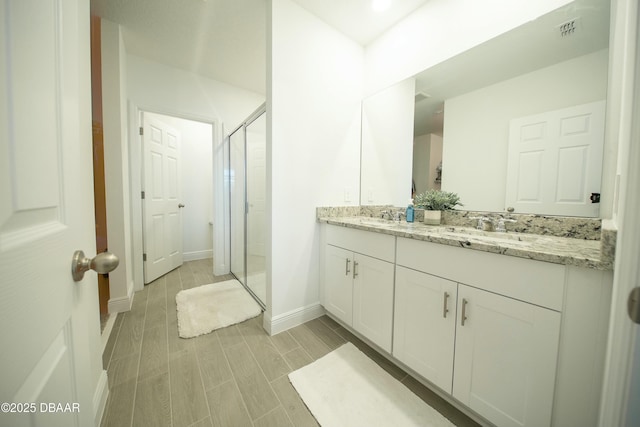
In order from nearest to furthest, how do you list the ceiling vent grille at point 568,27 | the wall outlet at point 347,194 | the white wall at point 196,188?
the ceiling vent grille at point 568,27, the wall outlet at point 347,194, the white wall at point 196,188

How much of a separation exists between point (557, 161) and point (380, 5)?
5.19ft

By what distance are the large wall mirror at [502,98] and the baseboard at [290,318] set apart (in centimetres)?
134

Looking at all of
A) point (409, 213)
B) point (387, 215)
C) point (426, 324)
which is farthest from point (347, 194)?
point (426, 324)

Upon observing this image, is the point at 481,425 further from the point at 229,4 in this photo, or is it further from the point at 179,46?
the point at 179,46

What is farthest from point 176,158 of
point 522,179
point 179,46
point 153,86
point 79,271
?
point 522,179

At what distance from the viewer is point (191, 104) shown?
2.55 meters

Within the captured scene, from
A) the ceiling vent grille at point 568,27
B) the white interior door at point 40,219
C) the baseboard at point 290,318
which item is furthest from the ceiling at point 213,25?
the baseboard at point 290,318

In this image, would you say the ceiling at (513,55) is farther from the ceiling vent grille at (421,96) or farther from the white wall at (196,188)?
the white wall at (196,188)

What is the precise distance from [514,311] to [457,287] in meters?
0.20

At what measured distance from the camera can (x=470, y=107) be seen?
145 cm

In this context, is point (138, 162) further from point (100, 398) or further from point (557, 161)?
point (557, 161)

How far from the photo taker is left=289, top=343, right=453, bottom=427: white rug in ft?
3.28

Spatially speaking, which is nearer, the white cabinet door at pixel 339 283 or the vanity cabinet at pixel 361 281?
the vanity cabinet at pixel 361 281

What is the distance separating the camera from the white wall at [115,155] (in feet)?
5.91
